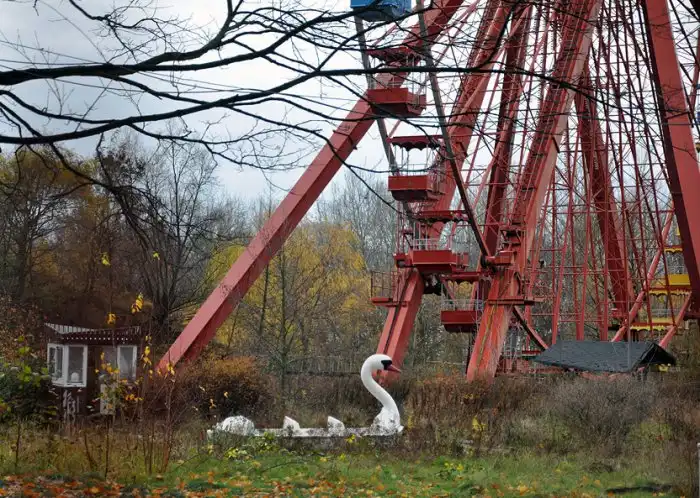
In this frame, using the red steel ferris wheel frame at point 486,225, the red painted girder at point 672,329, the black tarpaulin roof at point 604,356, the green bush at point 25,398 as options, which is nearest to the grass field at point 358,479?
the green bush at point 25,398

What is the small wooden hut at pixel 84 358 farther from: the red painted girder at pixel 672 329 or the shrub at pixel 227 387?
the red painted girder at pixel 672 329

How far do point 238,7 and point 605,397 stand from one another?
1126cm

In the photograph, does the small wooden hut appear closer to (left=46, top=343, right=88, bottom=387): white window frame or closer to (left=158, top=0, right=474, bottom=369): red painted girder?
(left=46, top=343, right=88, bottom=387): white window frame

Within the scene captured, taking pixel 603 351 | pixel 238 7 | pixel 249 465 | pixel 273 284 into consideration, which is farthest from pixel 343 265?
pixel 238 7

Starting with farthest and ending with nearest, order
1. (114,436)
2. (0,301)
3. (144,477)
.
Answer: (0,301), (114,436), (144,477)

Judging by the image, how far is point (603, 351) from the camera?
80.1ft

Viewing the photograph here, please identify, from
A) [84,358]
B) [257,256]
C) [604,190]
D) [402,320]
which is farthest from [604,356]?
[84,358]

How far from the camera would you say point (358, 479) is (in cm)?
1296

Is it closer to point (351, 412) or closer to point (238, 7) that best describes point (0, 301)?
point (351, 412)

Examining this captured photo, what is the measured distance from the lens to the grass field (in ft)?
36.3

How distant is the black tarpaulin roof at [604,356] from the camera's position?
22641 millimetres

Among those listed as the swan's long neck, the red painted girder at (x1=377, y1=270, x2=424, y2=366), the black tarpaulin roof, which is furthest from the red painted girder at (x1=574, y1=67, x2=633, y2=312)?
the swan's long neck

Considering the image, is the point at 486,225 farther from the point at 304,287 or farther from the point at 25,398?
the point at 25,398

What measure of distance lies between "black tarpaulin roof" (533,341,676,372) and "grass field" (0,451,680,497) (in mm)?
7889
